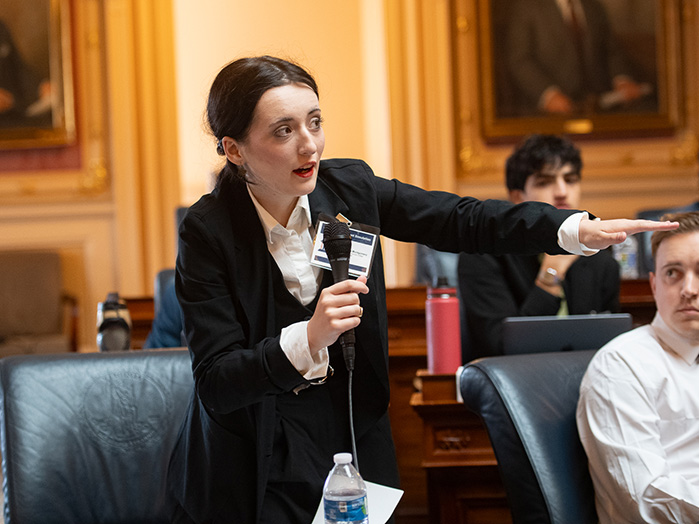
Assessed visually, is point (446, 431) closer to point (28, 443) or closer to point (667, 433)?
point (667, 433)

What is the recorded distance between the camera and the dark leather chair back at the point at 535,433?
1.68m

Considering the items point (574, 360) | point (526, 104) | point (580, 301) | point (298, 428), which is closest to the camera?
point (298, 428)

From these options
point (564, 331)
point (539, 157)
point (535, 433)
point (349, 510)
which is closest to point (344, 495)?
point (349, 510)

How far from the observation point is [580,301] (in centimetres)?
275

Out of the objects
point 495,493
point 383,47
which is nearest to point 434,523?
point 495,493

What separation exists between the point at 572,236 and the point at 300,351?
0.52m

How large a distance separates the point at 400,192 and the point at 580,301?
4.44 feet

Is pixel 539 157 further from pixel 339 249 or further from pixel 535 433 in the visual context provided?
pixel 339 249

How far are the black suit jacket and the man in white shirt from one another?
2.63ft

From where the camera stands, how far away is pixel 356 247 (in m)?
1.48

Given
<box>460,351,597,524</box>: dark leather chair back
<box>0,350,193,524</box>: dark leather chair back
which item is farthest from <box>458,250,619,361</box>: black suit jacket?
<box>0,350,193,524</box>: dark leather chair back

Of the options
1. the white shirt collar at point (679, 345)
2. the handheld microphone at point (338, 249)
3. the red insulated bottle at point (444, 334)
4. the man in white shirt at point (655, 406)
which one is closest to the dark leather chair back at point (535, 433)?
the man in white shirt at point (655, 406)

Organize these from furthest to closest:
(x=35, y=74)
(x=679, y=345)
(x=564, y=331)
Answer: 1. (x=35, y=74)
2. (x=564, y=331)
3. (x=679, y=345)

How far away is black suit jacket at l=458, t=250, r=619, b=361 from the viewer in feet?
8.67
